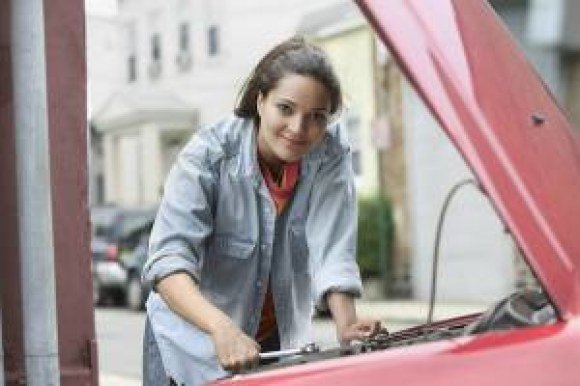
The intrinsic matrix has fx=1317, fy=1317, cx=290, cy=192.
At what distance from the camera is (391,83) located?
22.2 meters

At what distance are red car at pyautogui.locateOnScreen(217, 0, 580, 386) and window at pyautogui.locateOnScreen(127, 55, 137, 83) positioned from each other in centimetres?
3858

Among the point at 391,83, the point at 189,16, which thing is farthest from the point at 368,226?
the point at 189,16

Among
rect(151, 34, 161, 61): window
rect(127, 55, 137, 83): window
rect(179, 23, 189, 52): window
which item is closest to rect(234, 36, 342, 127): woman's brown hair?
rect(179, 23, 189, 52): window

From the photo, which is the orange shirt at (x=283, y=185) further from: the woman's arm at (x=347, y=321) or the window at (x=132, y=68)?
the window at (x=132, y=68)

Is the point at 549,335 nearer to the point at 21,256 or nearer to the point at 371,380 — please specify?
the point at 371,380

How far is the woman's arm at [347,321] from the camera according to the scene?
2736 millimetres

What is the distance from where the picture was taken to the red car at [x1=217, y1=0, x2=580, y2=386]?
1729mm

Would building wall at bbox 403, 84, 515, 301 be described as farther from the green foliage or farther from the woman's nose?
the woman's nose

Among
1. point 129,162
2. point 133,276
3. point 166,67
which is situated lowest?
point 133,276

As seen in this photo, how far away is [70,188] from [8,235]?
28 cm

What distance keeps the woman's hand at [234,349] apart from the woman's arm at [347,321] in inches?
16.1

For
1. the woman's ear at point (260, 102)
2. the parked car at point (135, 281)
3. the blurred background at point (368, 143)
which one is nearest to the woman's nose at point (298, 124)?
the woman's ear at point (260, 102)

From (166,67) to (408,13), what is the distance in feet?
119

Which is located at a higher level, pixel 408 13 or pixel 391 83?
pixel 391 83
